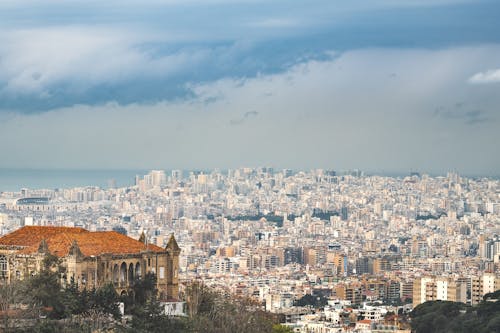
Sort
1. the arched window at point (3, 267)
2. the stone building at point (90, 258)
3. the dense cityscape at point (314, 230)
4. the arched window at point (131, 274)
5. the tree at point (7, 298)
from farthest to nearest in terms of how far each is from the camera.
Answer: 1. the dense cityscape at point (314, 230)
2. the arched window at point (131, 274)
3. the arched window at point (3, 267)
4. the stone building at point (90, 258)
5. the tree at point (7, 298)

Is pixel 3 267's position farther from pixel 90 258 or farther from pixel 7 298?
pixel 7 298

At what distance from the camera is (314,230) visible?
113 m

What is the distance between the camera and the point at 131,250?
2462 cm

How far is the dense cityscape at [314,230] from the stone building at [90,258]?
67.0 feet

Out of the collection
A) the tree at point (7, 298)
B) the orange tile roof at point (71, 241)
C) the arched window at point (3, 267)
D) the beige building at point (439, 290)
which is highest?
the orange tile roof at point (71, 241)

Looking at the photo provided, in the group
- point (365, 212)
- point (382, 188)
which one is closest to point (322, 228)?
point (365, 212)

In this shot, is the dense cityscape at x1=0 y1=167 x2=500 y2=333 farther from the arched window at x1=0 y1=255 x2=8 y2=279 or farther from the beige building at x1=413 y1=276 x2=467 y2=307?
the arched window at x1=0 y1=255 x2=8 y2=279

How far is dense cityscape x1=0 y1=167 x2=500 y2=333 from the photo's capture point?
62.3m

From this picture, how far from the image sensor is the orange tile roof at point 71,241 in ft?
77.6

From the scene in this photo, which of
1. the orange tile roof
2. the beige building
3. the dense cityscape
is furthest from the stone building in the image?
the beige building

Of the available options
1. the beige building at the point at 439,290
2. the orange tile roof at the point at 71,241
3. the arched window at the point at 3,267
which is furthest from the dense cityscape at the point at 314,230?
the arched window at the point at 3,267

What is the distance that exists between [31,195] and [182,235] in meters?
14.6

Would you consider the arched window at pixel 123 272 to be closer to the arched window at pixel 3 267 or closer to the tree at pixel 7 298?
the arched window at pixel 3 267

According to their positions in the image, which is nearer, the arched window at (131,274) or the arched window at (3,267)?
the arched window at (3,267)
